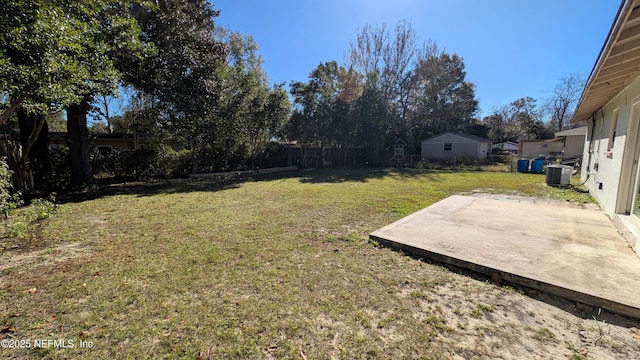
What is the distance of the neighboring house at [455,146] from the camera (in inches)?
874

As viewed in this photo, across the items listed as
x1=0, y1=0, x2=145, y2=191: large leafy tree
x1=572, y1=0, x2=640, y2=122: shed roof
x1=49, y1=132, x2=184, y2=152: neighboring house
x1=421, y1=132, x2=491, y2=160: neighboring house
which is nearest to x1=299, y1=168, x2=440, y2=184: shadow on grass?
x1=572, y1=0, x2=640, y2=122: shed roof

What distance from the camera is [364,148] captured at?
20.7m

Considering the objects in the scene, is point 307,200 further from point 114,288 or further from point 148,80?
point 148,80

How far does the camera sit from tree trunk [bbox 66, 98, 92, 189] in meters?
8.68

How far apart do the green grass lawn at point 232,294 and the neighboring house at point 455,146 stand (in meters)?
21.1

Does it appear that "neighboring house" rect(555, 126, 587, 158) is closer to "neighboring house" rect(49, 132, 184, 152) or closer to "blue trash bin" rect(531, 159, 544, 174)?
"blue trash bin" rect(531, 159, 544, 174)

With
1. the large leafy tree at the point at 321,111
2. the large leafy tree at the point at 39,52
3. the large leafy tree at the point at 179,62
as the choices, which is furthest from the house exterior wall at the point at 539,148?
the large leafy tree at the point at 39,52

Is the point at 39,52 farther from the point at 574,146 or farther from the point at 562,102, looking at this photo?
the point at 562,102

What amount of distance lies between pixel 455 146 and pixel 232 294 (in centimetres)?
2438

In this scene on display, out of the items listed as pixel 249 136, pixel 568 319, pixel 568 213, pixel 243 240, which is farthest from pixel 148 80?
pixel 568 213

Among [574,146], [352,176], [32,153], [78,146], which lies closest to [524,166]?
[574,146]

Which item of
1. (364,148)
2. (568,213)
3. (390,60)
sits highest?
(390,60)

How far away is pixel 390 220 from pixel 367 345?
11.2ft

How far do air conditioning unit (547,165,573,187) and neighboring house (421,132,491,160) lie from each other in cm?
1263
